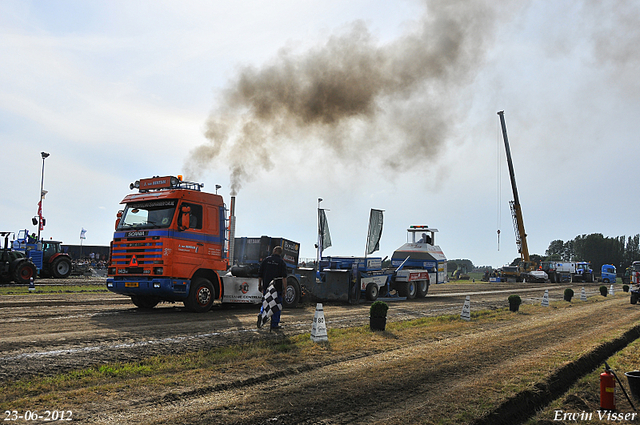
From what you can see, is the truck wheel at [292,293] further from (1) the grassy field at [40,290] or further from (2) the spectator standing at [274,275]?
(1) the grassy field at [40,290]

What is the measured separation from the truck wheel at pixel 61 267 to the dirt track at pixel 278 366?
16942mm

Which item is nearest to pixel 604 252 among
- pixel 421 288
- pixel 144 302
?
pixel 421 288

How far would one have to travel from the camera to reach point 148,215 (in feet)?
43.7

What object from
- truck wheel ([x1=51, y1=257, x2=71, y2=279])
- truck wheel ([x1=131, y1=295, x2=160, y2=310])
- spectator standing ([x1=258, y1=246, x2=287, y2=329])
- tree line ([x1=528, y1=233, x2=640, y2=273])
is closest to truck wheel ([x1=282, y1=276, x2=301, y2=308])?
truck wheel ([x1=131, y1=295, x2=160, y2=310])

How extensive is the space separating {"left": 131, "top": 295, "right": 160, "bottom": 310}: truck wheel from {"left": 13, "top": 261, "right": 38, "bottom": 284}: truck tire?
13937 mm

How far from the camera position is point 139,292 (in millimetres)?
12922

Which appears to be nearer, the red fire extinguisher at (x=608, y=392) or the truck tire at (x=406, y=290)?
the red fire extinguisher at (x=608, y=392)

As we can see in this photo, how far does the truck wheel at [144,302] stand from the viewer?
48.1 feet

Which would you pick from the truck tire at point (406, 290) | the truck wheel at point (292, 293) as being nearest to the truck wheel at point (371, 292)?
the truck tire at point (406, 290)

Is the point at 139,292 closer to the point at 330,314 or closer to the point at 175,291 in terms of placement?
the point at 175,291

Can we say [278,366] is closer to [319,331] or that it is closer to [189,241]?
[319,331]

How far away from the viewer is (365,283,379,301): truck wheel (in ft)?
67.9

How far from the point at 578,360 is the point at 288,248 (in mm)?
10657

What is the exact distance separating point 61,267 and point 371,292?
20.5 metres
